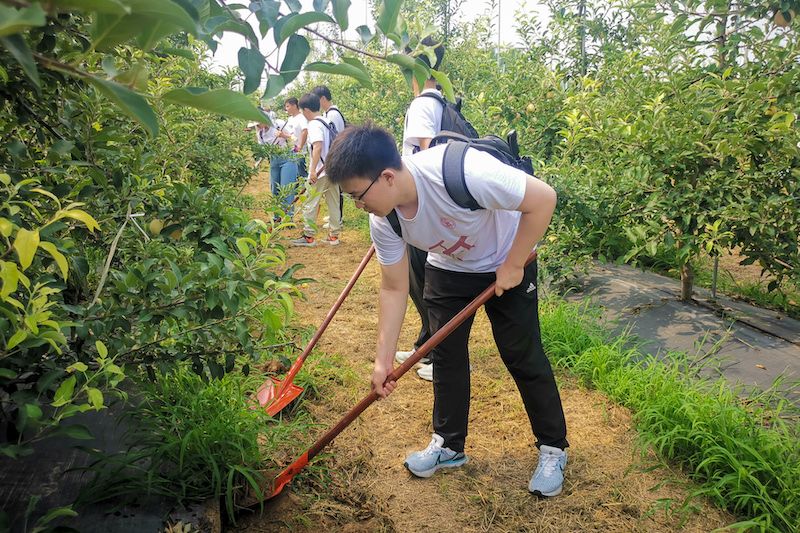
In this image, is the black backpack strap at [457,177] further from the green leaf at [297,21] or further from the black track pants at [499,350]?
the green leaf at [297,21]

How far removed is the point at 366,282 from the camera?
5.54m

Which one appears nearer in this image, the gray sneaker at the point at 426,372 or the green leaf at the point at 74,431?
the green leaf at the point at 74,431

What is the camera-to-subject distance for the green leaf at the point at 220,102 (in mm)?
751

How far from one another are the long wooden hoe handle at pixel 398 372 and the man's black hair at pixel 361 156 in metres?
0.63

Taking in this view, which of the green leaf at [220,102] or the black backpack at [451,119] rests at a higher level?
the green leaf at [220,102]

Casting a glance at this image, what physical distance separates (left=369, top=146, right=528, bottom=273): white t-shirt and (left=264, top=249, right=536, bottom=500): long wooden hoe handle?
0.46 feet

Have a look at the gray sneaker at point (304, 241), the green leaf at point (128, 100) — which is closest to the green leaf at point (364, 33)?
the green leaf at point (128, 100)

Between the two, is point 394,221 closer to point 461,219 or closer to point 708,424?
point 461,219

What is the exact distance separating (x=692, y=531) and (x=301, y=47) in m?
2.24

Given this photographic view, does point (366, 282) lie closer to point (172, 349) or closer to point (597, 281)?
point (597, 281)

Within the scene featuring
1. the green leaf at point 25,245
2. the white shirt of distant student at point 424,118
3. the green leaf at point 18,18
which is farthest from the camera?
the white shirt of distant student at point 424,118

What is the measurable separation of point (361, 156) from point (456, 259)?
25.6 inches

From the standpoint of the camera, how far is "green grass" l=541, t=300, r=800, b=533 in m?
2.15

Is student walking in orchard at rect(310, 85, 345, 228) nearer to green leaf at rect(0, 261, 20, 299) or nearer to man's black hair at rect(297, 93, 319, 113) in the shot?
man's black hair at rect(297, 93, 319, 113)
